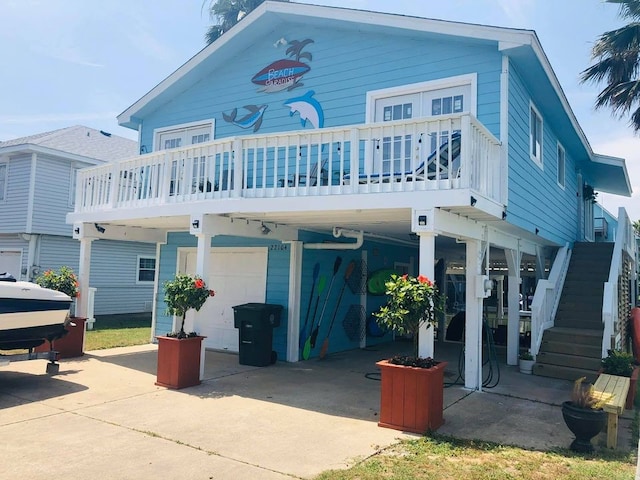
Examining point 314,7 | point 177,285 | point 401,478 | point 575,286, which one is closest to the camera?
point 401,478

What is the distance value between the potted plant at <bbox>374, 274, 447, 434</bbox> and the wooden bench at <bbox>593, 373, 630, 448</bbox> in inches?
66.2

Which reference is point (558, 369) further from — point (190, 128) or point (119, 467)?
point (190, 128)

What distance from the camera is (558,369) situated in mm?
8695

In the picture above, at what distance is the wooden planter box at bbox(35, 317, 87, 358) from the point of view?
9.12 meters

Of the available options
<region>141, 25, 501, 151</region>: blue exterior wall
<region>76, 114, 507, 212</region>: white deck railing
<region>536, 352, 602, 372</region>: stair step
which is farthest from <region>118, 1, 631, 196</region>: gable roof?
<region>536, 352, 602, 372</region>: stair step

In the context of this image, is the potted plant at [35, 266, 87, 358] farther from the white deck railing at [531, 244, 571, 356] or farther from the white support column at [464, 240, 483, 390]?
the white deck railing at [531, 244, 571, 356]

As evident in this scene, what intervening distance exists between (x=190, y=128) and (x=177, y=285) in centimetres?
547

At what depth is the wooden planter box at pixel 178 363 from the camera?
23.4ft

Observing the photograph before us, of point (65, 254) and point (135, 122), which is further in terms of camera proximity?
point (65, 254)

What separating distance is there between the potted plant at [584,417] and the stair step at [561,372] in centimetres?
390

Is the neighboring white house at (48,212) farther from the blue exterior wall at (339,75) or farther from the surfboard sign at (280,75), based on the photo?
the surfboard sign at (280,75)

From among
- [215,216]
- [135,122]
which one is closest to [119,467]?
[215,216]

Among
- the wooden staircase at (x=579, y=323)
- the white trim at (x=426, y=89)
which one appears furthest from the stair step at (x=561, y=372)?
the white trim at (x=426, y=89)

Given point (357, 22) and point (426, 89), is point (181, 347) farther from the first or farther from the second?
point (357, 22)
